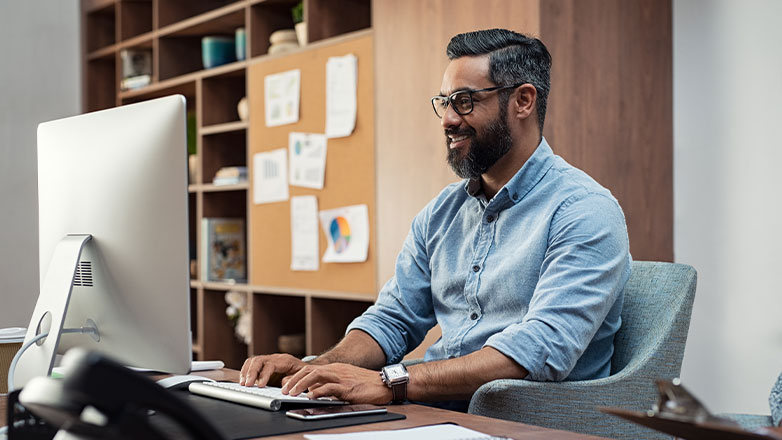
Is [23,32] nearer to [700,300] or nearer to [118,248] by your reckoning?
[118,248]

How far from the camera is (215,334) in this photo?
4344 mm

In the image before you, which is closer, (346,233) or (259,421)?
(259,421)

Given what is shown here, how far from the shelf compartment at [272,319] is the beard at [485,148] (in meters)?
2.16

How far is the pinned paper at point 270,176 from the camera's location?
12.1 ft

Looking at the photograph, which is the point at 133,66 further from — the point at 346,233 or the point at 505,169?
the point at 505,169

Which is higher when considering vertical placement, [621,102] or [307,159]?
[621,102]

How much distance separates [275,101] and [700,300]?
75.7 inches

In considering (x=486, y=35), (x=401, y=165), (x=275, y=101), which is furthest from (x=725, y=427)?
(x=275, y=101)

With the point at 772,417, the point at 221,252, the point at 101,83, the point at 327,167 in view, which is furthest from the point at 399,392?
the point at 101,83

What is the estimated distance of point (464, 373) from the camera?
64.2 inches

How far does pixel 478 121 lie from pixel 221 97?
2.63 meters

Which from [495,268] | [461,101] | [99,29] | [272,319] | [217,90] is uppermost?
[99,29]

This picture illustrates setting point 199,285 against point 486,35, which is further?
point 199,285

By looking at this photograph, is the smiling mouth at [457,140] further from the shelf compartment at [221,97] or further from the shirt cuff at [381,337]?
the shelf compartment at [221,97]
